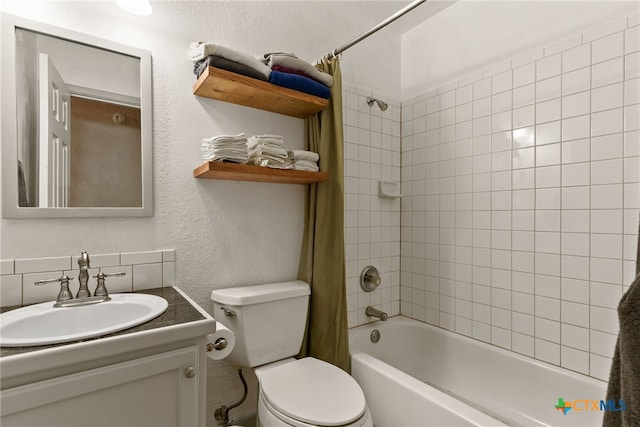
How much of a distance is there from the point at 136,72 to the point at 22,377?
114cm

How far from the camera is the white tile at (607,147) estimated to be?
4.47 feet

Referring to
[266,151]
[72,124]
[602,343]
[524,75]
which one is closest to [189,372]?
[266,151]

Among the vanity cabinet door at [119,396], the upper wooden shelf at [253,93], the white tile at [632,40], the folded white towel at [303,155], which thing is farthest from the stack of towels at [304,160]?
the white tile at [632,40]

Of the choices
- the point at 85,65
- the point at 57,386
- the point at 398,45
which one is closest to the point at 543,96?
the point at 398,45

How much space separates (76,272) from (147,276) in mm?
241

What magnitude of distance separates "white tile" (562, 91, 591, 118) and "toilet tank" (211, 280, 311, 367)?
149 centimetres

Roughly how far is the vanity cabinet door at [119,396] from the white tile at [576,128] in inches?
70.5

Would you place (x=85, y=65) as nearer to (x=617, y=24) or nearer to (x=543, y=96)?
(x=543, y=96)

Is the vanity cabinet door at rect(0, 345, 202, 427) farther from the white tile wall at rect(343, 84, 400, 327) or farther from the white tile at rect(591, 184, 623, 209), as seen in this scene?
the white tile at rect(591, 184, 623, 209)

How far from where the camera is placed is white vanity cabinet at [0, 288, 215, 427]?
29.2 inches

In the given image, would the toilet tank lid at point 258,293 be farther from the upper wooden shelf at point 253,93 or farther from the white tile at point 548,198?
the white tile at point 548,198

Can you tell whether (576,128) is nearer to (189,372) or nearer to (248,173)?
(248,173)

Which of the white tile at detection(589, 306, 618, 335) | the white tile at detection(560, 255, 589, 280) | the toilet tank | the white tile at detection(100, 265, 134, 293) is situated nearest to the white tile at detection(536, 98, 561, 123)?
the white tile at detection(560, 255, 589, 280)

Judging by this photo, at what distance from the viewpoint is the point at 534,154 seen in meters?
1.62
